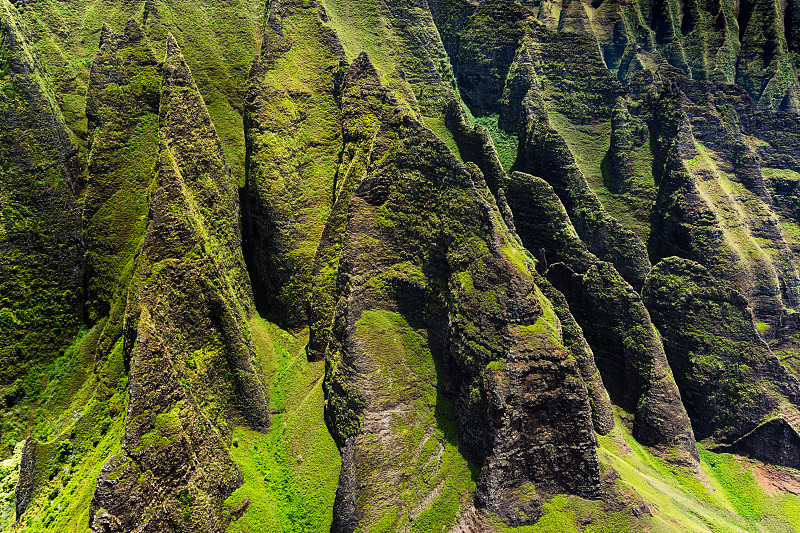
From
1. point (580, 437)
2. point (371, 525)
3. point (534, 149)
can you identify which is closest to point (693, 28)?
point (534, 149)

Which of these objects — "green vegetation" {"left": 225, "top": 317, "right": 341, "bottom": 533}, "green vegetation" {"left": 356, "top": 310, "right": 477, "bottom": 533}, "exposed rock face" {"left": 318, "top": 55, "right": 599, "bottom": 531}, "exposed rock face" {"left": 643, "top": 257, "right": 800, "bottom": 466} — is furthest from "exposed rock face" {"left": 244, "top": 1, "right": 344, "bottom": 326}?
"exposed rock face" {"left": 643, "top": 257, "right": 800, "bottom": 466}

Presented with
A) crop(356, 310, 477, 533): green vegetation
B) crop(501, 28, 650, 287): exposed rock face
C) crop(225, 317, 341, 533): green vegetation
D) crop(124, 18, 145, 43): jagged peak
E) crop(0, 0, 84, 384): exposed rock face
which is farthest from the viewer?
crop(501, 28, 650, 287): exposed rock face

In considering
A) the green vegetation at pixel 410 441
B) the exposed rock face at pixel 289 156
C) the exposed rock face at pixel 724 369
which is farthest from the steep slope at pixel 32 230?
the exposed rock face at pixel 724 369

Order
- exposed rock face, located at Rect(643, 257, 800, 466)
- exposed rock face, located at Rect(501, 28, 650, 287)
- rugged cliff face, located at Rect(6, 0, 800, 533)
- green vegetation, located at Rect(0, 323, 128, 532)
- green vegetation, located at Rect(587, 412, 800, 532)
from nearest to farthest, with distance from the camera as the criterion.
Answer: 1. green vegetation, located at Rect(0, 323, 128, 532)
2. rugged cliff face, located at Rect(6, 0, 800, 533)
3. green vegetation, located at Rect(587, 412, 800, 532)
4. exposed rock face, located at Rect(643, 257, 800, 466)
5. exposed rock face, located at Rect(501, 28, 650, 287)

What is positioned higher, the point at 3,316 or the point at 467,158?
the point at 467,158

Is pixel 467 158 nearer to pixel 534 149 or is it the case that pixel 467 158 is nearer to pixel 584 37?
pixel 534 149

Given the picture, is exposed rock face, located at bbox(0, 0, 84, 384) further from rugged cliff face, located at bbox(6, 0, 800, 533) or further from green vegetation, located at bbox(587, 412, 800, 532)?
green vegetation, located at bbox(587, 412, 800, 532)

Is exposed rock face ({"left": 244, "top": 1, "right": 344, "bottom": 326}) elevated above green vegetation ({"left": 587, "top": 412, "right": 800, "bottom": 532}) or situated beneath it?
elevated above
